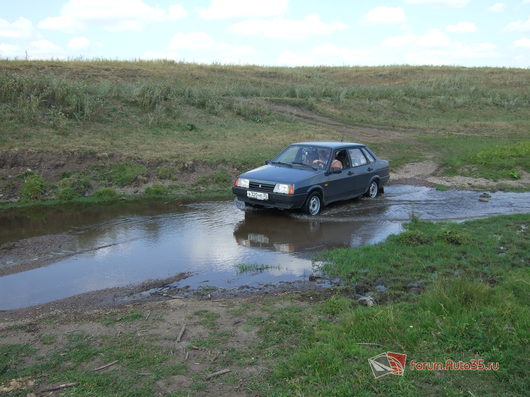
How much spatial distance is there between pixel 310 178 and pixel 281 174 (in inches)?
23.5

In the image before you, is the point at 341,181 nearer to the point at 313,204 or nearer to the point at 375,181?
the point at 313,204

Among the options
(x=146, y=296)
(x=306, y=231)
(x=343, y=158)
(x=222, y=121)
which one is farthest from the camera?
(x=222, y=121)

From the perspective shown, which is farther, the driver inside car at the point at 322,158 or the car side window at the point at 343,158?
the car side window at the point at 343,158

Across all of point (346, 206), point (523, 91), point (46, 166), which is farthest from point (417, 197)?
point (523, 91)

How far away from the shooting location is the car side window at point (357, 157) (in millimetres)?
12156

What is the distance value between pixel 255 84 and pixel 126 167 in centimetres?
2486

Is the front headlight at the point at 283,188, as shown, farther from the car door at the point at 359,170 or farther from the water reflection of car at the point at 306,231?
the car door at the point at 359,170

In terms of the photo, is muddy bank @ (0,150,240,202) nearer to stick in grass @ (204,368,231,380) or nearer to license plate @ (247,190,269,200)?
license plate @ (247,190,269,200)

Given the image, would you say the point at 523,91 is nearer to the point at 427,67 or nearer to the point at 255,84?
the point at 427,67

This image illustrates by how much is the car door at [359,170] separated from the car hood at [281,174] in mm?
1482

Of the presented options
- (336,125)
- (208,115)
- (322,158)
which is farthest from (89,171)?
(336,125)

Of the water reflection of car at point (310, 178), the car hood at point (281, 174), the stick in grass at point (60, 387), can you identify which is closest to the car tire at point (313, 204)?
the water reflection of car at point (310, 178)

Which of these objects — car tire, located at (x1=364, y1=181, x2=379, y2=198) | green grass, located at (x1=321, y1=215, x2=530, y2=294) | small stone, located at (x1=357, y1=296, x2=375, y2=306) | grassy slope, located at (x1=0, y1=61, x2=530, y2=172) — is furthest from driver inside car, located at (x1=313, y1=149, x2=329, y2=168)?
small stone, located at (x1=357, y1=296, x2=375, y2=306)

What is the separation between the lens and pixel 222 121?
2166 cm
